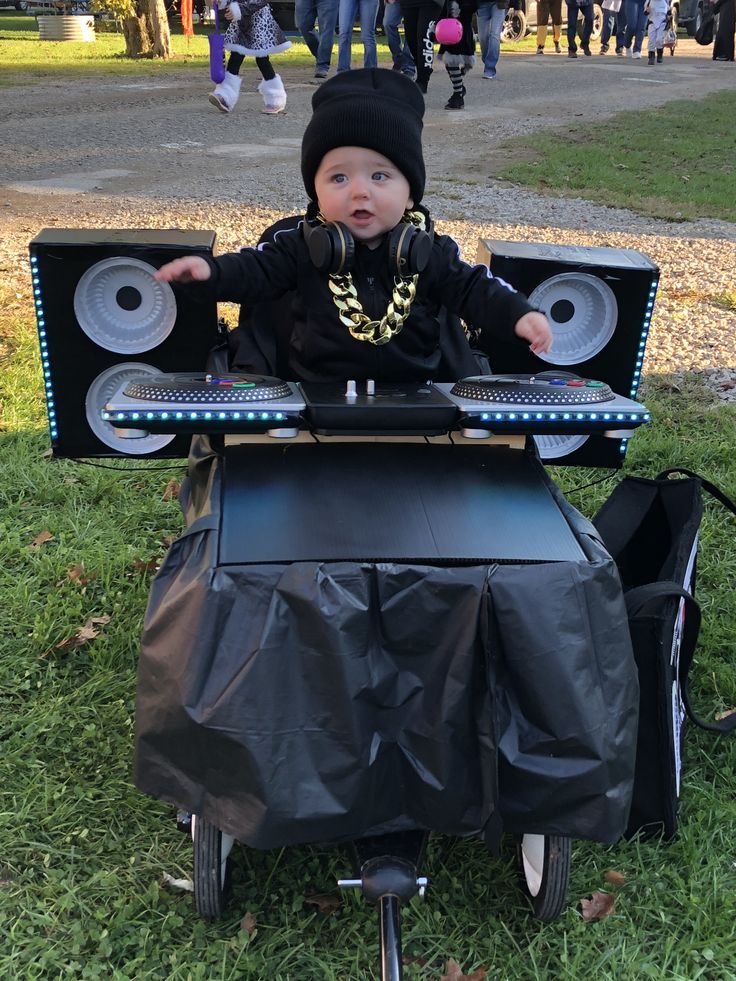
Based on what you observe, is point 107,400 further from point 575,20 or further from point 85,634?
point 575,20

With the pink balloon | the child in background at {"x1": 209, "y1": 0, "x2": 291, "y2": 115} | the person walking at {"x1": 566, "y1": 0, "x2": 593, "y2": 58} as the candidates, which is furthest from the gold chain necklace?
the person walking at {"x1": 566, "y1": 0, "x2": 593, "y2": 58}

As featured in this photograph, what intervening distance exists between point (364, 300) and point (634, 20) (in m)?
20.2

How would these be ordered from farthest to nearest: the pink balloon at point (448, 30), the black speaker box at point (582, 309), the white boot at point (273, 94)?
the white boot at point (273, 94), the pink balloon at point (448, 30), the black speaker box at point (582, 309)

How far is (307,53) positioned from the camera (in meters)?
16.8

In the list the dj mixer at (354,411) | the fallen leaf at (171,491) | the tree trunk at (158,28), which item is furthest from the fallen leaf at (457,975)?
the tree trunk at (158,28)

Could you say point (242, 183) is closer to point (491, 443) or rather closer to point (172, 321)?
point (172, 321)

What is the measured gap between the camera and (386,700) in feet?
5.62

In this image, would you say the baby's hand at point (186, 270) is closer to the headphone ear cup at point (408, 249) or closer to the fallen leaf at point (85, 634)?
the headphone ear cup at point (408, 249)

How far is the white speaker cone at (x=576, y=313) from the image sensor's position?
2.71 metres

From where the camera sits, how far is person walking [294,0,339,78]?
10.8 metres

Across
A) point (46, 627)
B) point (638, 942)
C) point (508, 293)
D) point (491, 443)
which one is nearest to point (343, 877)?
point (638, 942)

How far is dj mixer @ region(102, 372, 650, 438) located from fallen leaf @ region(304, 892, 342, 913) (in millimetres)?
943

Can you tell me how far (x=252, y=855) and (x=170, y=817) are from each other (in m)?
0.23

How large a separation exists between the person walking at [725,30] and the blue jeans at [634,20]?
1.45m
